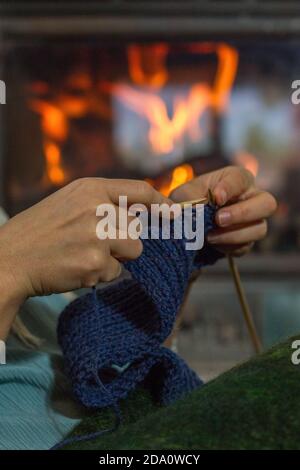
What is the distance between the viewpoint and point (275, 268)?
6.32 ft

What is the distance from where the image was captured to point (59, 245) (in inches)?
25.2

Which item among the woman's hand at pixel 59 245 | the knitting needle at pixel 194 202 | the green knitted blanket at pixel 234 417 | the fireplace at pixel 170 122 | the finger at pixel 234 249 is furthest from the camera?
the fireplace at pixel 170 122

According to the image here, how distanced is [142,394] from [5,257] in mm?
219

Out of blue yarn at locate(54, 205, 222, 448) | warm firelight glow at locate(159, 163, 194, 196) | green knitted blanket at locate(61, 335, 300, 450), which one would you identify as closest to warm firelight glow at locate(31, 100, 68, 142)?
warm firelight glow at locate(159, 163, 194, 196)

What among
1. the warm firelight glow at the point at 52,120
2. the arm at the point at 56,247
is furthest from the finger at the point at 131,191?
the warm firelight glow at the point at 52,120

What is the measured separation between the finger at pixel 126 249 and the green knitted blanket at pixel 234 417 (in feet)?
0.54

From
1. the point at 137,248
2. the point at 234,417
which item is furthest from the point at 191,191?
the point at 234,417

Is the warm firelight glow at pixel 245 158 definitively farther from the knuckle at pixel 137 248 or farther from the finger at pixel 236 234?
the knuckle at pixel 137 248

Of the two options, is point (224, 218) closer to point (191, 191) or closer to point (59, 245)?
point (191, 191)

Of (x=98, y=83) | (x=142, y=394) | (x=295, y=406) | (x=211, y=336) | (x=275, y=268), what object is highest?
(x=98, y=83)

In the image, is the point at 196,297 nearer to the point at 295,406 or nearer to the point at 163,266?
the point at 163,266

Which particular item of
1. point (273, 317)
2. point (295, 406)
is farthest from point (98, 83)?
point (295, 406)

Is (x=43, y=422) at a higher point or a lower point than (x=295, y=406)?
lower

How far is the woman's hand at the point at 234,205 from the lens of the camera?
2.74 ft
